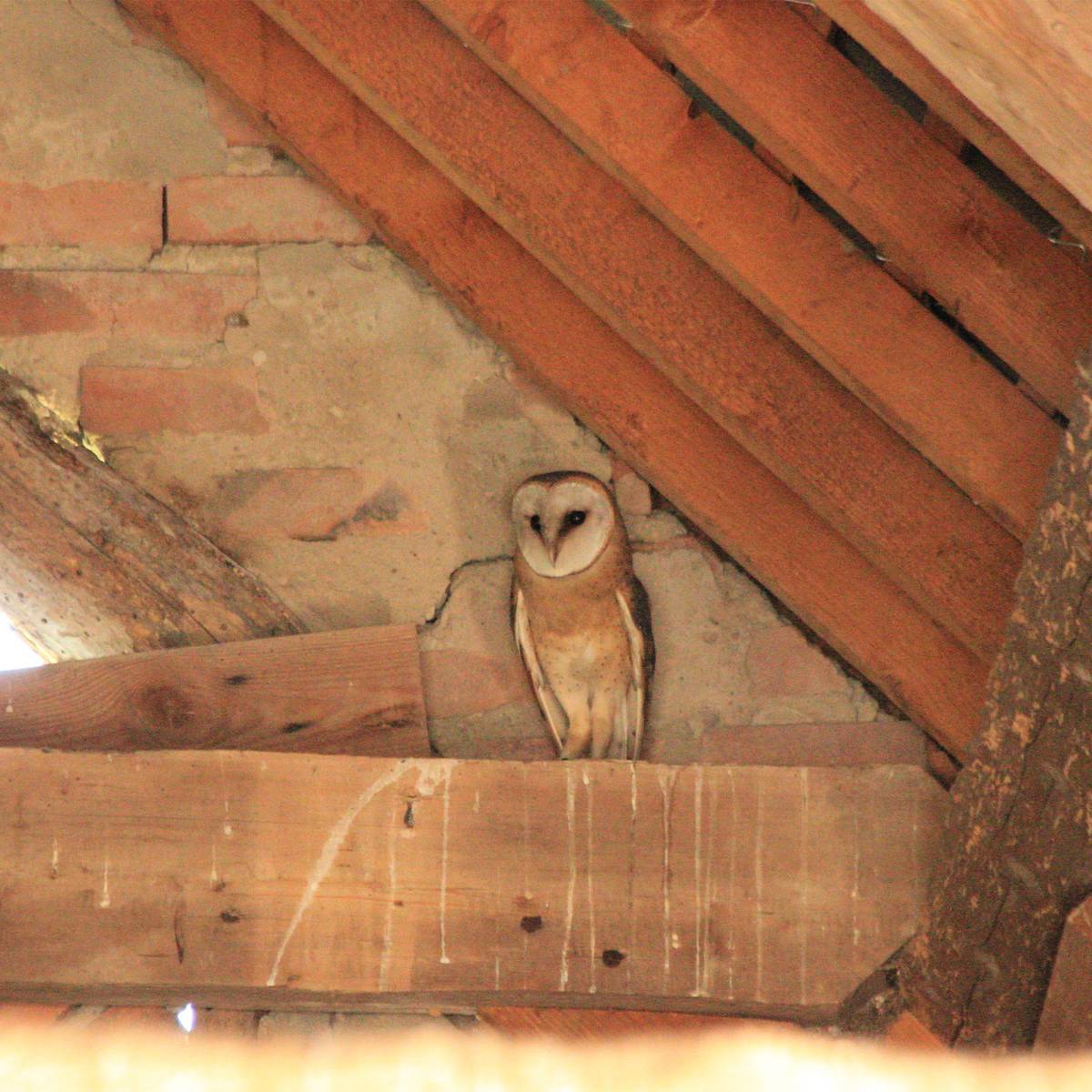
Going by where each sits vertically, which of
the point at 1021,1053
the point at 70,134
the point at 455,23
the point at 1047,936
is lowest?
the point at 1021,1053

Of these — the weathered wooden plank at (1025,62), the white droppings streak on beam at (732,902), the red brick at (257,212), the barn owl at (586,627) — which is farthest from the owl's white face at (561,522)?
the weathered wooden plank at (1025,62)

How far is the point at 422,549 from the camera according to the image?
7.54 feet

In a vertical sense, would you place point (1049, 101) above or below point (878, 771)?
above

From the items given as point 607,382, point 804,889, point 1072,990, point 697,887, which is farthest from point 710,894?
point 607,382

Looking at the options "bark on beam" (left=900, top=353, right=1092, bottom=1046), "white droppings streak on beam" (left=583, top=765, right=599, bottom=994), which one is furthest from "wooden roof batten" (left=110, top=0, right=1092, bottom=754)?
"white droppings streak on beam" (left=583, top=765, right=599, bottom=994)

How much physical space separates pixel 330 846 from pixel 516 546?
0.54m

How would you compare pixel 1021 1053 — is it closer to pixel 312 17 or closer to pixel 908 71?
pixel 908 71

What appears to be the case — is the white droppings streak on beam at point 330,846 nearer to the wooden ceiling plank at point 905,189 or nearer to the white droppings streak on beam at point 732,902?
the white droppings streak on beam at point 732,902

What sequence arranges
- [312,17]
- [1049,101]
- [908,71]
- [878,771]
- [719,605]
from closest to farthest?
1. [1049,101]
2. [908,71]
3. [312,17]
4. [878,771]
5. [719,605]

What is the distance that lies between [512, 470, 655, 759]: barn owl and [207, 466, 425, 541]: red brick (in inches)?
8.2

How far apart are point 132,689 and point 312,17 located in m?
0.99

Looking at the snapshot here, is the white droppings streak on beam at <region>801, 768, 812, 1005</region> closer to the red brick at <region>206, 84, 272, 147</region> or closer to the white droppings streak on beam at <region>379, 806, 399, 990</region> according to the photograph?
the white droppings streak on beam at <region>379, 806, 399, 990</region>

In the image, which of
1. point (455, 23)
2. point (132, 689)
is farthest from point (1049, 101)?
point (132, 689)

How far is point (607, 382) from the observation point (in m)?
2.16
